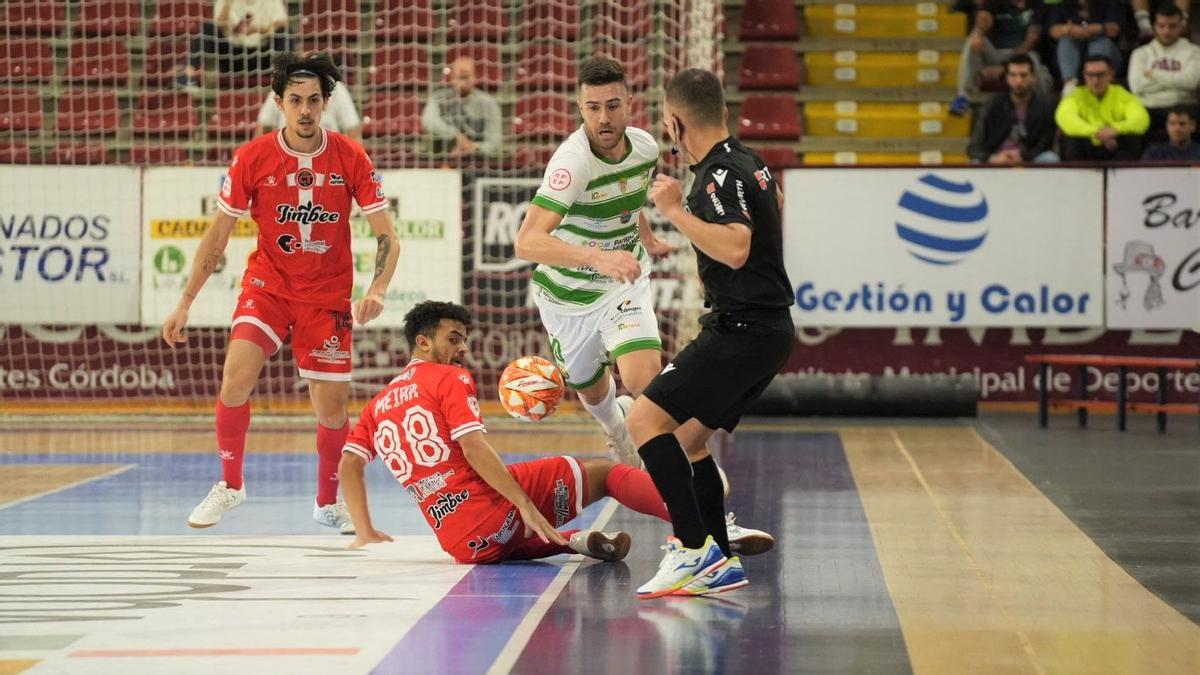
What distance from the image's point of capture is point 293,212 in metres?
7.95

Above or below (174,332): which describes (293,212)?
above

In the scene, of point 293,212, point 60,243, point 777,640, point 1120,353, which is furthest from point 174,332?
point 1120,353

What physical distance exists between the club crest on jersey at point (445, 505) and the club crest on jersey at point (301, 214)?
79.9 inches

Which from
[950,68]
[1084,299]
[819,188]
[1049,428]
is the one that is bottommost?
[1049,428]

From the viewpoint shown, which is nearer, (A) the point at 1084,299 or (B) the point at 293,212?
(B) the point at 293,212

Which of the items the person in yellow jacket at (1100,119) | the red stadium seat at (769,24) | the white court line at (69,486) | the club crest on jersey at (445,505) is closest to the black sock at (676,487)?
the club crest on jersey at (445,505)

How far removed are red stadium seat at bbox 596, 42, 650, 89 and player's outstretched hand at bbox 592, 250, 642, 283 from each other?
10811mm

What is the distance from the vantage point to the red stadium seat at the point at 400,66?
17.1 meters

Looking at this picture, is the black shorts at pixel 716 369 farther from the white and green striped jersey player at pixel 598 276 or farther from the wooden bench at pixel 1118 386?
the wooden bench at pixel 1118 386

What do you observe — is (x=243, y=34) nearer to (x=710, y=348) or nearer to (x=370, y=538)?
(x=370, y=538)

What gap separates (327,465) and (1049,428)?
786 cm

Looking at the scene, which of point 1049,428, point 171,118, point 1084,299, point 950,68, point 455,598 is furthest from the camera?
point 950,68

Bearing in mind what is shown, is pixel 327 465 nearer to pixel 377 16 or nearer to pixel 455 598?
pixel 455 598

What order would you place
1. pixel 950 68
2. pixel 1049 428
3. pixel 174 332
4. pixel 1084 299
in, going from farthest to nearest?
pixel 950 68 < pixel 1084 299 < pixel 1049 428 < pixel 174 332
